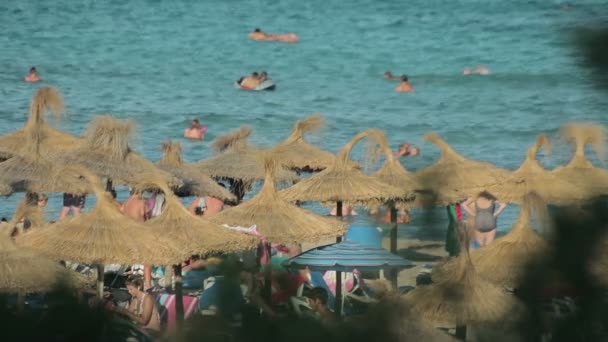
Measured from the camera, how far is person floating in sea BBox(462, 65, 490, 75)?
38881 millimetres

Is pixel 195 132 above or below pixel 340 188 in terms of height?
above

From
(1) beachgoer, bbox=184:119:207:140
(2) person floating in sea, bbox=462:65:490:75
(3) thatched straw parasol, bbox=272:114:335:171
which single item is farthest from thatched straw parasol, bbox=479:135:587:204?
(2) person floating in sea, bbox=462:65:490:75

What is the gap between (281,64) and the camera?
4406 cm

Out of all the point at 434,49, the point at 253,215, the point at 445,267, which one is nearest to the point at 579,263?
the point at 445,267

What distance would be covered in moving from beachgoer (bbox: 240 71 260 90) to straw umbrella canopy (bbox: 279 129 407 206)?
86.9ft

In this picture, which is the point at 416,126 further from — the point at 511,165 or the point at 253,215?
the point at 253,215

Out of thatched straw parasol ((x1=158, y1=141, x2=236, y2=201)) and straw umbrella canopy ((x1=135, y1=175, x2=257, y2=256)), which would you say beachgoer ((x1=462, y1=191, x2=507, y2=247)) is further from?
thatched straw parasol ((x1=158, y1=141, x2=236, y2=201))

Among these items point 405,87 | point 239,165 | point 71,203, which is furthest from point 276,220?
point 405,87

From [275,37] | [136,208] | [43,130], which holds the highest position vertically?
[275,37]

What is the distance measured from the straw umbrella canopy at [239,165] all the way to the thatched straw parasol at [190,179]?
41cm

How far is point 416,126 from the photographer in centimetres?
3284

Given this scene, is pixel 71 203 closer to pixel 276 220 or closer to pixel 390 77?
pixel 276 220

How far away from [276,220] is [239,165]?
3331 mm

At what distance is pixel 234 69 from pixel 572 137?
3929cm
